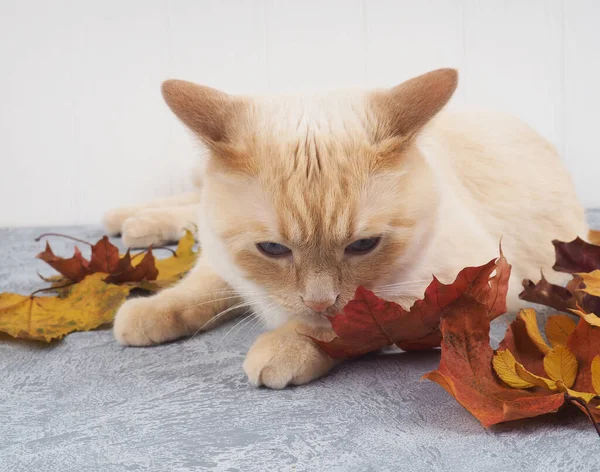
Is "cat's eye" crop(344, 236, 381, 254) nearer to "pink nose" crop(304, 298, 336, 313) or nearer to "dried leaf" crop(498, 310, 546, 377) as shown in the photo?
"pink nose" crop(304, 298, 336, 313)

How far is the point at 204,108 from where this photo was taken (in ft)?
3.69

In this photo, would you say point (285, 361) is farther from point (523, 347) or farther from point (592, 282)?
point (592, 282)

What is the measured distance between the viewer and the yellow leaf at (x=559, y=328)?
44.2 inches

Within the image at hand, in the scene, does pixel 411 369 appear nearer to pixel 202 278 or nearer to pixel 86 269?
pixel 202 278

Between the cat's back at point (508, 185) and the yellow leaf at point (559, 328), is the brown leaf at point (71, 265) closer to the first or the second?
the cat's back at point (508, 185)

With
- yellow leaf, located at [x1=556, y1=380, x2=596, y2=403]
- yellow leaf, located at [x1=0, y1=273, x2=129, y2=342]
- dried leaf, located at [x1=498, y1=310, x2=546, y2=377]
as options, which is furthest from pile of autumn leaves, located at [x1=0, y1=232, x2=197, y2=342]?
yellow leaf, located at [x1=556, y1=380, x2=596, y2=403]

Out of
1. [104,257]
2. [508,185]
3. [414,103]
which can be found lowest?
[104,257]

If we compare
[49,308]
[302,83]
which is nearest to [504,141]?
[49,308]

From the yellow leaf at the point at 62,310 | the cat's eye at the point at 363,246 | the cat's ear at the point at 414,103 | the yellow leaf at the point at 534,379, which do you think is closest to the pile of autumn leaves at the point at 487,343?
the yellow leaf at the point at 534,379

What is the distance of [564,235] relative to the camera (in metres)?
1.67

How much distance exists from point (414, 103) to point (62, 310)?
34.2 inches

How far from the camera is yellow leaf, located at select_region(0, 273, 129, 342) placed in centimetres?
140

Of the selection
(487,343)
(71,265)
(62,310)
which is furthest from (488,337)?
(71,265)

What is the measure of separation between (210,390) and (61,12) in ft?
7.69
